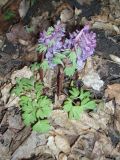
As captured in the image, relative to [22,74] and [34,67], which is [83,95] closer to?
[34,67]

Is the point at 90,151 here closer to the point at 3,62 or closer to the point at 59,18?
the point at 3,62

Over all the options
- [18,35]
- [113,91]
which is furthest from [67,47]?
[18,35]

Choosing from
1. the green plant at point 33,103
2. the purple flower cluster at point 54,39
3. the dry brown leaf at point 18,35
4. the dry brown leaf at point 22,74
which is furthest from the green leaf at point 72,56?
the dry brown leaf at point 18,35

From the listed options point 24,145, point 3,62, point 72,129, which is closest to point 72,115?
point 72,129

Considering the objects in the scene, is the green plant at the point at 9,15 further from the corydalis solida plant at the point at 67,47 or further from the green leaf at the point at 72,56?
the green leaf at the point at 72,56

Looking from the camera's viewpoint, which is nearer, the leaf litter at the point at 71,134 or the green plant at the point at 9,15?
the leaf litter at the point at 71,134

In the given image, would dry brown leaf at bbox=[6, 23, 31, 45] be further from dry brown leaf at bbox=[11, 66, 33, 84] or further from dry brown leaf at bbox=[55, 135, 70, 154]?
dry brown leaf at bbox=[55, 135, 70, 154]
